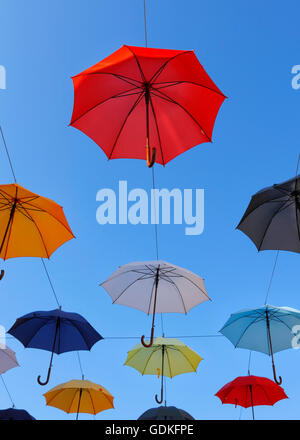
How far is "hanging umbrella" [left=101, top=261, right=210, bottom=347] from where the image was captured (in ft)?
26.5

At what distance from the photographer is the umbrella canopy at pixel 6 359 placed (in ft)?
31.5

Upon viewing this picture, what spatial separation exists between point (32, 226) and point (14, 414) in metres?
4.85

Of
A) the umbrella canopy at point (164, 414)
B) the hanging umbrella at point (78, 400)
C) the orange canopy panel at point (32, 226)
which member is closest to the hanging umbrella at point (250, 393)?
the umbrella canopy at point (164, 414)

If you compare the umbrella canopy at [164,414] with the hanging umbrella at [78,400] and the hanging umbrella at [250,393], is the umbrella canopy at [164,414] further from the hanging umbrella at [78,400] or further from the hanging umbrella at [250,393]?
the hanging umbrella at [78,400]

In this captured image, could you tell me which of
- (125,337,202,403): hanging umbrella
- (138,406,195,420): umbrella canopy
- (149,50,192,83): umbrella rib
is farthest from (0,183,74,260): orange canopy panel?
(125,337,202,403): hanging umbrella

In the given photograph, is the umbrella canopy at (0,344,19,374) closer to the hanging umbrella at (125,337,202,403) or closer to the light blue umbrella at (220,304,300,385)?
the hanging umbrella at (125,337,202,403)

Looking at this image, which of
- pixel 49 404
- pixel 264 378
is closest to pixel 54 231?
pixel 49 404

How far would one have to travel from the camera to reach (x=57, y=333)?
8.64 metres

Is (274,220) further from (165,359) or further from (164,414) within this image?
(165,359)

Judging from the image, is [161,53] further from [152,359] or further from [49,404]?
[49,404]

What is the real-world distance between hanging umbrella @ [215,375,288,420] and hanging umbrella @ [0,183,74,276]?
4974 millimetres

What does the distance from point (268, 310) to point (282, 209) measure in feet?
8.13

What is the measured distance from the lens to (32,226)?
6922 mm

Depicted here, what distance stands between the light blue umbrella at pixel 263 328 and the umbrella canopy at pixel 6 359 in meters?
4.79
